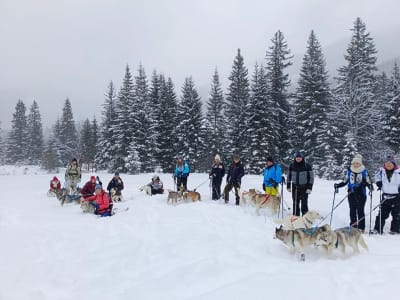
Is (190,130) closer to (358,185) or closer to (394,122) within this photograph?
(394,122)

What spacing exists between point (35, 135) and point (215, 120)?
42.2m

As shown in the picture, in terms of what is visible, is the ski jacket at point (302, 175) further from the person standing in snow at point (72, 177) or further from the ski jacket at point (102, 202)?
the person standing in snow at point (72, 177)

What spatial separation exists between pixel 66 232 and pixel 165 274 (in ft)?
12.3

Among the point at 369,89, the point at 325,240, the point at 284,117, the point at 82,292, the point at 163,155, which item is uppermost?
the point at 369,89

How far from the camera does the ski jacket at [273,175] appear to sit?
10.4 meters

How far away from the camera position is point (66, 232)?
8.12 metres

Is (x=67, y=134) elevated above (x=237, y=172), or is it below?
above

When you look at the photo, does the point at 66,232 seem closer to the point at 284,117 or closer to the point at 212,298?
the point at 212,298

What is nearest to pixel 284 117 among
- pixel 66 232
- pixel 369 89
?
pixel 369 89

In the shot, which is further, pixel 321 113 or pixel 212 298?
pixel 321 113

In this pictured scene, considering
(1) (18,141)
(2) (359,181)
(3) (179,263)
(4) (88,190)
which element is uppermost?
(1) (18,141)

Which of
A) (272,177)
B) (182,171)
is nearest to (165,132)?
(182,171)

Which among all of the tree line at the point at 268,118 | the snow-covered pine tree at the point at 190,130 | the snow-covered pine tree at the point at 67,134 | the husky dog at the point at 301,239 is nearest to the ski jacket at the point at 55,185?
the husky dog at the point at 301,239

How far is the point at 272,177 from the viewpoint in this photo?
10.5 metres
